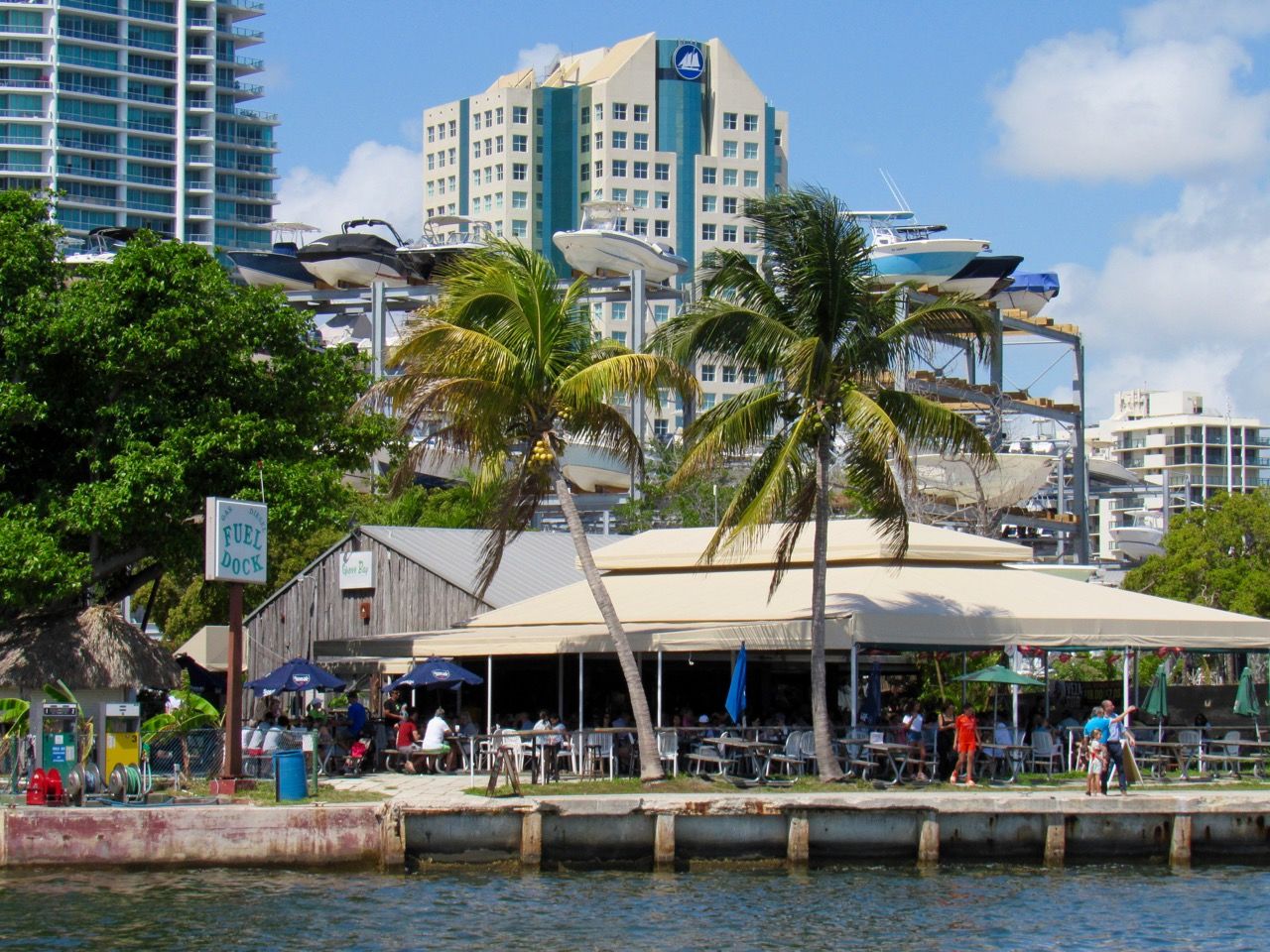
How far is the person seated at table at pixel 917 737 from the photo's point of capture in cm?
2680

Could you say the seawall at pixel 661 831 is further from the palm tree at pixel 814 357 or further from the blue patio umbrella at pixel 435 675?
the blue patio umbrella at pixel 435 675

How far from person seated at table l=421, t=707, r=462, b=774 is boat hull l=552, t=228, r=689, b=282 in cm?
6242

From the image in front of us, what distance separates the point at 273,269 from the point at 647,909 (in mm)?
79465

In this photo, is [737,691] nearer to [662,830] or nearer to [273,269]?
[662,830]

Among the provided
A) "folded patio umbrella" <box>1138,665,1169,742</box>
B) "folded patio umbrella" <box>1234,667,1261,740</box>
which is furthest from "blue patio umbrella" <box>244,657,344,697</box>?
"folded patio umbrella" <box>1234,667,1261,740</box>

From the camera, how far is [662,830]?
23.8 m

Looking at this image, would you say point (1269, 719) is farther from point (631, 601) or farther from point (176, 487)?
point (176, 487)

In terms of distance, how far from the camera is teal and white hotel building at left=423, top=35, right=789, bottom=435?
150500 millimetres

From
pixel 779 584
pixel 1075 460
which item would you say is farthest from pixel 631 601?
pixel 1075 460

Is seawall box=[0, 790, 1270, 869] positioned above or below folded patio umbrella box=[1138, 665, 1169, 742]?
below

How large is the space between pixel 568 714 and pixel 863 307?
12.6 metres

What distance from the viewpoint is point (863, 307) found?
88.3 feet

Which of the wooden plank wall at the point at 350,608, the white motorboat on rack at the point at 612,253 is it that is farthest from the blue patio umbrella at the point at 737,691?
the white motorboat on rack at the point at 612,253

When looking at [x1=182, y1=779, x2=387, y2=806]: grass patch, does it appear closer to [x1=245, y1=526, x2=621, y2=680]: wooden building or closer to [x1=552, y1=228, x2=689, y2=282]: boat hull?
[x1=245, y1=526, x2=621, y2=680]: wooden building
